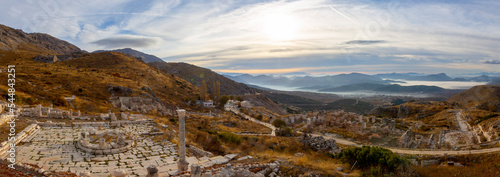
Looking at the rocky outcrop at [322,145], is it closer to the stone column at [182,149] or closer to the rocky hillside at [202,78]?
the stone column at [182,149]

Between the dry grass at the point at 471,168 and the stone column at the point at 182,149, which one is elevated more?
the stone column at the point at 182,149

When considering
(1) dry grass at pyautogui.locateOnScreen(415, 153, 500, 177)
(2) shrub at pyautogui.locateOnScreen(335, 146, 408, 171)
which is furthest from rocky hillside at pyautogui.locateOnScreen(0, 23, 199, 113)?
(1) dry grass at pyautogui.locateOnScreen(415, 153, 500, 177)

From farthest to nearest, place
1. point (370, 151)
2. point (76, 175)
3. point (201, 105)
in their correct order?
point (201, 105)
point (370, 151)
point (76, 175)

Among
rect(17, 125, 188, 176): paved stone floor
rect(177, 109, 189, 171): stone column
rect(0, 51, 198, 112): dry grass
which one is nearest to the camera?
rect(17, 125, 188, 176): paved stone floor

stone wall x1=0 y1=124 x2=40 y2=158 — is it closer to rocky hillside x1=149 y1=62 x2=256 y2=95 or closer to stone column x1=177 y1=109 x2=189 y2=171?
stone column x1=177 y1=109 x2=189 y2=171

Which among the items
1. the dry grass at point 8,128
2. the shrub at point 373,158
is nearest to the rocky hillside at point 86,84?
the dry grass at point 8,128

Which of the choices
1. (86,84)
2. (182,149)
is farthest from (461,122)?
(86,84)

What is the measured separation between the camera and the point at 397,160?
12.3 metres

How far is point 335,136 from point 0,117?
106ft

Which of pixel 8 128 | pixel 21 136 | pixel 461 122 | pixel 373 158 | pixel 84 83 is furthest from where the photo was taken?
pixel 84 83

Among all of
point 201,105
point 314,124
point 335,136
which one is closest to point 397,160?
point 335,136

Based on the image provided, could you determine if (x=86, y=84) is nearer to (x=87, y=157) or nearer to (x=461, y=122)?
(x=87, y=157)

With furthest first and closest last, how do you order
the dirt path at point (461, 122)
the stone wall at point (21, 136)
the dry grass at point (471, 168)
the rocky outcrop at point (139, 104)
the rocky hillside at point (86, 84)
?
the rocky outcrop at point (139, 104), the dirt path at point (461, 122), the rocky hillside at point (86, 84), the dry grass at point (471, 168), the stone wall at point (21, 136)

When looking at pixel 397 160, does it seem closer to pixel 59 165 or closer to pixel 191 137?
pixel 191 137
